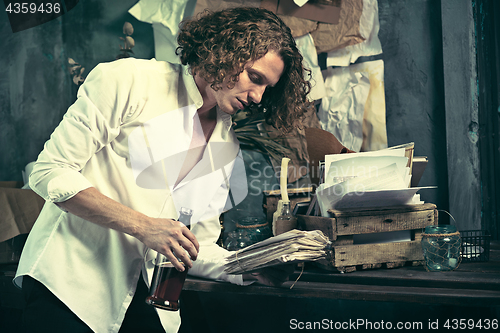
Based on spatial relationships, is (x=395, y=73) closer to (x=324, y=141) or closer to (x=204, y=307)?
(x=324, y=141)

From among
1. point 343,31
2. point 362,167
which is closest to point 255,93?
point 362,167

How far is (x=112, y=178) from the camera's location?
1078 mm

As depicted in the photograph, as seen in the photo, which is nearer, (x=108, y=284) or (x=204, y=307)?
(x=108, y=284)

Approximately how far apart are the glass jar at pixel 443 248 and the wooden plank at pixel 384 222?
0.22 ft

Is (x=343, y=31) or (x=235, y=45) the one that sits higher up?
(x=343, y=31)

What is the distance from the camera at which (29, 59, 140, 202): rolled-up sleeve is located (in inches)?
35.3

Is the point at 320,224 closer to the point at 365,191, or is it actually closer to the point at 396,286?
the point at 365,191

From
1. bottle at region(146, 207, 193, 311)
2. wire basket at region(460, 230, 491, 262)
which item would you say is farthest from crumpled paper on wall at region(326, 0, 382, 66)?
bottle at region(146, 207, 193, 311)

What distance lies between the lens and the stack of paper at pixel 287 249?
2.82ft

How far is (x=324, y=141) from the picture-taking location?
1.46m

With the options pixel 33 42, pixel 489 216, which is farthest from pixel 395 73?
pixel 33 42

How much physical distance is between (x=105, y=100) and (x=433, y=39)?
1545 mm

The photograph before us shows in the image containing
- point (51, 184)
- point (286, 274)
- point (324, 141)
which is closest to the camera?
point (51, 184)

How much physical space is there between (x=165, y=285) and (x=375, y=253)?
2.21 feet
